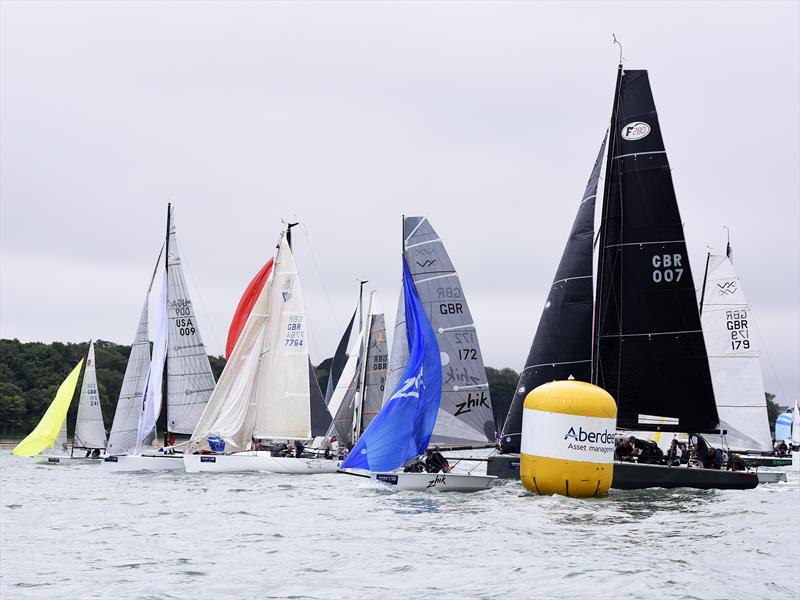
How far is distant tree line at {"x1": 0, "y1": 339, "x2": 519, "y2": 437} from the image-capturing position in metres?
88.6

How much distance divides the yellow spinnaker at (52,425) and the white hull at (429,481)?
1515 inches

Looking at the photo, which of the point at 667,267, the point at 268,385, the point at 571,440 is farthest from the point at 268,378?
the point at 571,440

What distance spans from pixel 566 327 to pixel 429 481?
8.22 meters

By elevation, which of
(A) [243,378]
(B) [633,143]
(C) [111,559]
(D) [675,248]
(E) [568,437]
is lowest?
(C) [111,559]

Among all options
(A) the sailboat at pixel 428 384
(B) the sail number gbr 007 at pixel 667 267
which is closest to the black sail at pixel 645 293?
(B) the sail number gbr 007 at pixel 667 267

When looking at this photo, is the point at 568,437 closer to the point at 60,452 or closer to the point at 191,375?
the point at 191,375

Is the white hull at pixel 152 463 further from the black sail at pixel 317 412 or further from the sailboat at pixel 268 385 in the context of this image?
the black sail at pixel 317 412

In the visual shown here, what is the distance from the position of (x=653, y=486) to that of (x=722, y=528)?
7067mm

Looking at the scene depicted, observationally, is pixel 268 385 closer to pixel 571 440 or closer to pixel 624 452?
pixel 624 452

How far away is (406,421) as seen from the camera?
27703mm

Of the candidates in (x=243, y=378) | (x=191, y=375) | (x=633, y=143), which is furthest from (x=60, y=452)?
(x=633, y=143)

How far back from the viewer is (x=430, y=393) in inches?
1110

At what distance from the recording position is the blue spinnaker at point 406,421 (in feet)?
90.2

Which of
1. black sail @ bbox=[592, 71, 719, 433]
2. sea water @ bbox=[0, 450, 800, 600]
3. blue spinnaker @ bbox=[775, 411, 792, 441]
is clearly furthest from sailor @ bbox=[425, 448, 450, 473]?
blue spinnaker @ bbox=[775, 411, 792, 441]
